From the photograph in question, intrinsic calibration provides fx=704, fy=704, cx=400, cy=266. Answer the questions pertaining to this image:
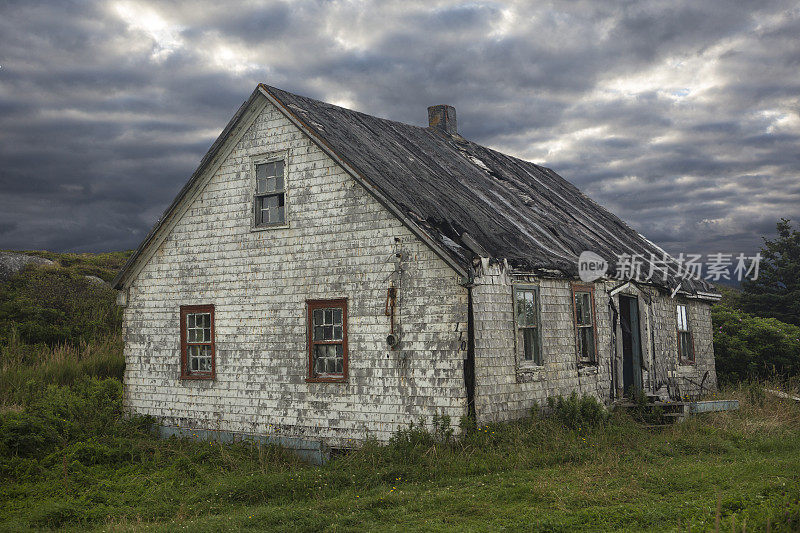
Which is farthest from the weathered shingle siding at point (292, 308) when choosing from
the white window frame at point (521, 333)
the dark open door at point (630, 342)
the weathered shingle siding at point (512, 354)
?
the dark open door at point (630, 342)

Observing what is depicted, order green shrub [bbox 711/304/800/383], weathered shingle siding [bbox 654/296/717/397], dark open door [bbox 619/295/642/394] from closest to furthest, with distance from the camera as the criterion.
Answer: dark open door [bbox 619/295/642/394] → weathered shingle siding [bbox 654/296/717/397] → green shrub [bbox 711/304/800/383]

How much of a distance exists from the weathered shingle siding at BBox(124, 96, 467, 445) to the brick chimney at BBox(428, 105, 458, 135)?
904cm

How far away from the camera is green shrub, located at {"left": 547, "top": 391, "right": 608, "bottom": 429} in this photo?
44.6ft

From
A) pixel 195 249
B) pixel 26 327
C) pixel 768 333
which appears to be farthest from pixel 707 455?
pixel 26 327

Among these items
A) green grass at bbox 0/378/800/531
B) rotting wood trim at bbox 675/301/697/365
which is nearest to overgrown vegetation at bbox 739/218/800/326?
rotting wood trim at bbox 675/301/697/365

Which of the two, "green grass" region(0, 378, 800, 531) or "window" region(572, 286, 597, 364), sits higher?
"window" region(572, 286, 597, 364)

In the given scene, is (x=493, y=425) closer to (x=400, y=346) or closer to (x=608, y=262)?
(x=400, y=346)

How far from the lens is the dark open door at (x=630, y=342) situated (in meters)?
18.0

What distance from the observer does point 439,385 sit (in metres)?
12.0

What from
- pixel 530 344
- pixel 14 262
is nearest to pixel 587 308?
pixel 530 344

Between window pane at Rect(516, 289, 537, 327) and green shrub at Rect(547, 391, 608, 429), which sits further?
green shrub at Rect(547, 391, 608, 429)

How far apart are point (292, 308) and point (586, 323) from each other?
6.56 m

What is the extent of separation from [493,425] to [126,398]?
890 cm

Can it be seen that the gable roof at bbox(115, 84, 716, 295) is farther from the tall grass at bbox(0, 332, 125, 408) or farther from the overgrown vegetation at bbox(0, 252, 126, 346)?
the overgrown vegetation at bbox(0, 252, 126, 346)
